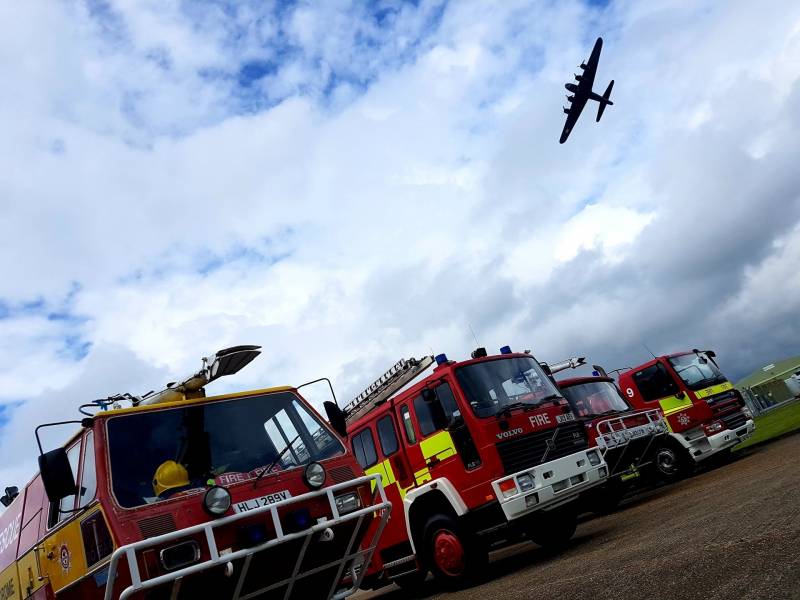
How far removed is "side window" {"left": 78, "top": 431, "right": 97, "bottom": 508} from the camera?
470 cm

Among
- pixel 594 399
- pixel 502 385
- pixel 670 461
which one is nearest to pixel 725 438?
pixel 670 461

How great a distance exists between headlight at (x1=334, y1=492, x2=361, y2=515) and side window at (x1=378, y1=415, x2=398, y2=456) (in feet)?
10.9

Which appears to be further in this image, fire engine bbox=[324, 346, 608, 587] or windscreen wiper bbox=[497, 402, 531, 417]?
windscreen wiper bbox=[497, 402, 531, 417]

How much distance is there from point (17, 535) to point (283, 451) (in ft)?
9.43

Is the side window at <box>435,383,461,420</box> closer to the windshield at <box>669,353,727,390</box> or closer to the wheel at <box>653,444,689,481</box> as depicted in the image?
the wheel at <box>653,444,689,481</box>

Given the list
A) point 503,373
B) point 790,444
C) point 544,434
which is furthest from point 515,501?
point 790,444

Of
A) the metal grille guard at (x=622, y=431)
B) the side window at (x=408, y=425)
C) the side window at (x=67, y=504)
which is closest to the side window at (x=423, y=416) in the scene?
the side window at (x=408, y=425)

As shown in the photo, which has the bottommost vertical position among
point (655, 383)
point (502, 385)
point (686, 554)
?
point (686, 554)

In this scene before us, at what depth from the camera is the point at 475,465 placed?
24.2ft

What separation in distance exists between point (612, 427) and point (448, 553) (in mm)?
3872

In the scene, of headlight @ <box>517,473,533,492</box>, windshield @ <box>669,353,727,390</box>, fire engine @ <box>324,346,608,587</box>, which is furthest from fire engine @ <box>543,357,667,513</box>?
headlight @ <box>517,473,533,492</box>

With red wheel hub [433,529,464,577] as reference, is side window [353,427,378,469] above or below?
above

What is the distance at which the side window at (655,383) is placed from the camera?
1292 cm

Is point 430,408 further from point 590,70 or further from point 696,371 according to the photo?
point 590,70
